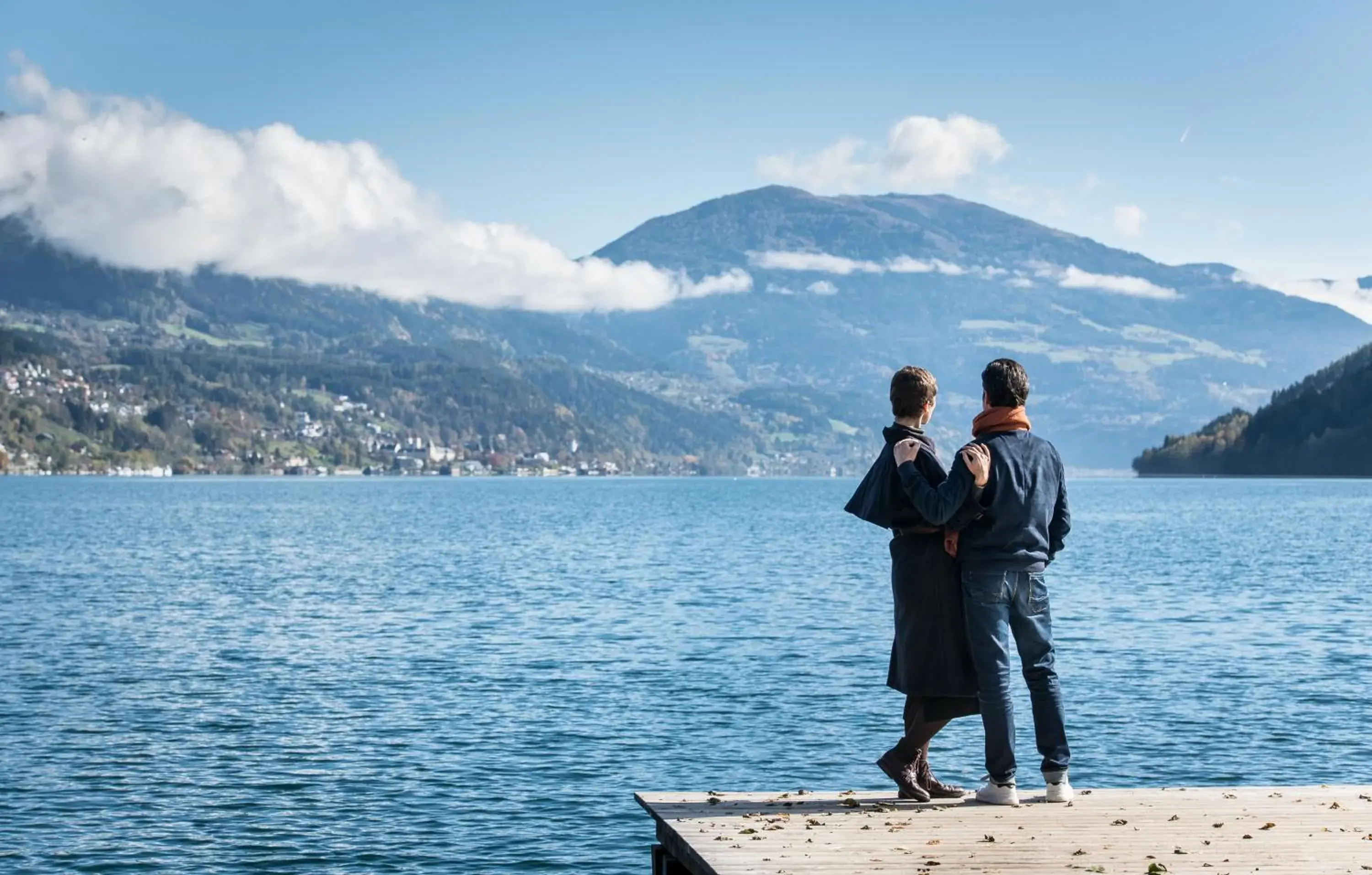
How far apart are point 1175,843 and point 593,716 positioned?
19.8 m

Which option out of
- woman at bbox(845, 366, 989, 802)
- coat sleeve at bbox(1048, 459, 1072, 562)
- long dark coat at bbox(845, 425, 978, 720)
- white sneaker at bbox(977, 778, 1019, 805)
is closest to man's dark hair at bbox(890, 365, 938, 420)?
woman at bbox(845, 366, 989, 802)

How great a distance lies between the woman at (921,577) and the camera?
1244cm

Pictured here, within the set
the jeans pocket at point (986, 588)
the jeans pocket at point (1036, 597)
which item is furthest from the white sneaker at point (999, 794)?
the jeans pocket at point (986, 588)

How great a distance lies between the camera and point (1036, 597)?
494 inches

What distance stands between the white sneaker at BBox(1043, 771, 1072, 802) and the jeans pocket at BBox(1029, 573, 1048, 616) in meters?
1.43

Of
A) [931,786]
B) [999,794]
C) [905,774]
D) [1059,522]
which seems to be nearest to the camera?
[999,794]

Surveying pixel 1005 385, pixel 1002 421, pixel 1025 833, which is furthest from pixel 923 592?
pixel 1025 833

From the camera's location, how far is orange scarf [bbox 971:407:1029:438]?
1254cm

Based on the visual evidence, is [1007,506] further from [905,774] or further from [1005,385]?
[905,774]

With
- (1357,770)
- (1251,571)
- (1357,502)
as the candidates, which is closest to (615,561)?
(1251,571)

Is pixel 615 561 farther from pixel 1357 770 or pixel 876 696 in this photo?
pixel 1357 770

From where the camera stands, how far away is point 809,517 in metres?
163

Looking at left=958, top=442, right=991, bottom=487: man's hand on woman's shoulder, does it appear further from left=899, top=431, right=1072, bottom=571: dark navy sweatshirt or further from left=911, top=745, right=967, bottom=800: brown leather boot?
left=911, top=745, right=967, bottom=800: brown leather boot

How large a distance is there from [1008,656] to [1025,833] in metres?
1.37
